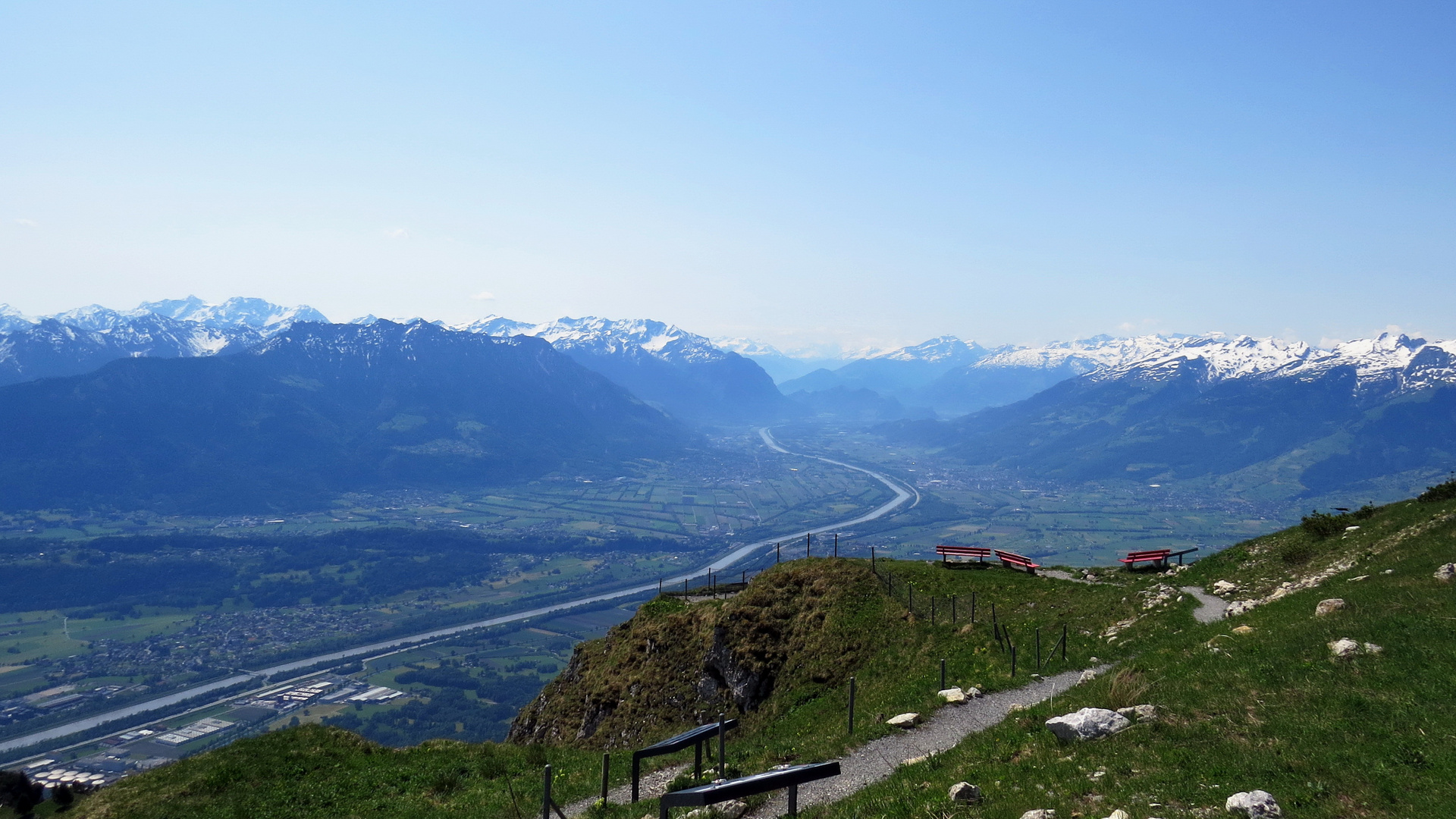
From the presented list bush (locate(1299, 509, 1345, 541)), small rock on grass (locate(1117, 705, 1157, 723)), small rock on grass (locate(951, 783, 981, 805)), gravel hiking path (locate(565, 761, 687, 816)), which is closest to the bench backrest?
bush (locate(1299, 509, 1345, 541))

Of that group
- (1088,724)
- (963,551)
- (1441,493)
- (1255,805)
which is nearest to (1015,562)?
(963,551)

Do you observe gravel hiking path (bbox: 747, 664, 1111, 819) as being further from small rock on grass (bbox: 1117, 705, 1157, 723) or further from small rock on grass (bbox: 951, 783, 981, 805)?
small rock on grass (bbox: 1117, 705, 1157, 723)

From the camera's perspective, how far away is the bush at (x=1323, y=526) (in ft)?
128

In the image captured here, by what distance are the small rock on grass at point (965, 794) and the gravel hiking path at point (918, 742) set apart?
12.6 ft

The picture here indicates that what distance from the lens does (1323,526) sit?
3962cm

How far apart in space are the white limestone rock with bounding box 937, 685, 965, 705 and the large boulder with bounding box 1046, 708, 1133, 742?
8.01 m

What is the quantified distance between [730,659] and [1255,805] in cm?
3298

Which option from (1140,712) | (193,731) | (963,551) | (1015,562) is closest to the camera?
(1140,712)

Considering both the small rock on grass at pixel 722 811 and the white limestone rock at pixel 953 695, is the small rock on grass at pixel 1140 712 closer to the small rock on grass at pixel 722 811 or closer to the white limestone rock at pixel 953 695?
the white limestone rock at pixel 953 695

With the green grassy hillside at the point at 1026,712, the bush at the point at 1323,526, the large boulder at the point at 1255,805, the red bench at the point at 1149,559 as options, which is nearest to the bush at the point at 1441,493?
the green grassy hillside at the point at 1026,712

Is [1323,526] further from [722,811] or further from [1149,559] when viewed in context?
[722,811]

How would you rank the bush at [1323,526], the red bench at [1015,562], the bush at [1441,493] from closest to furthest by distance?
1. the bush at [1441,493]
2. the bush at [1323,526]
3. the red bench at [1015,562]

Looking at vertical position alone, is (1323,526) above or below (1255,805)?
below

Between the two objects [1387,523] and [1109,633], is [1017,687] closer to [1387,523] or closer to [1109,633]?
[1109,633]
